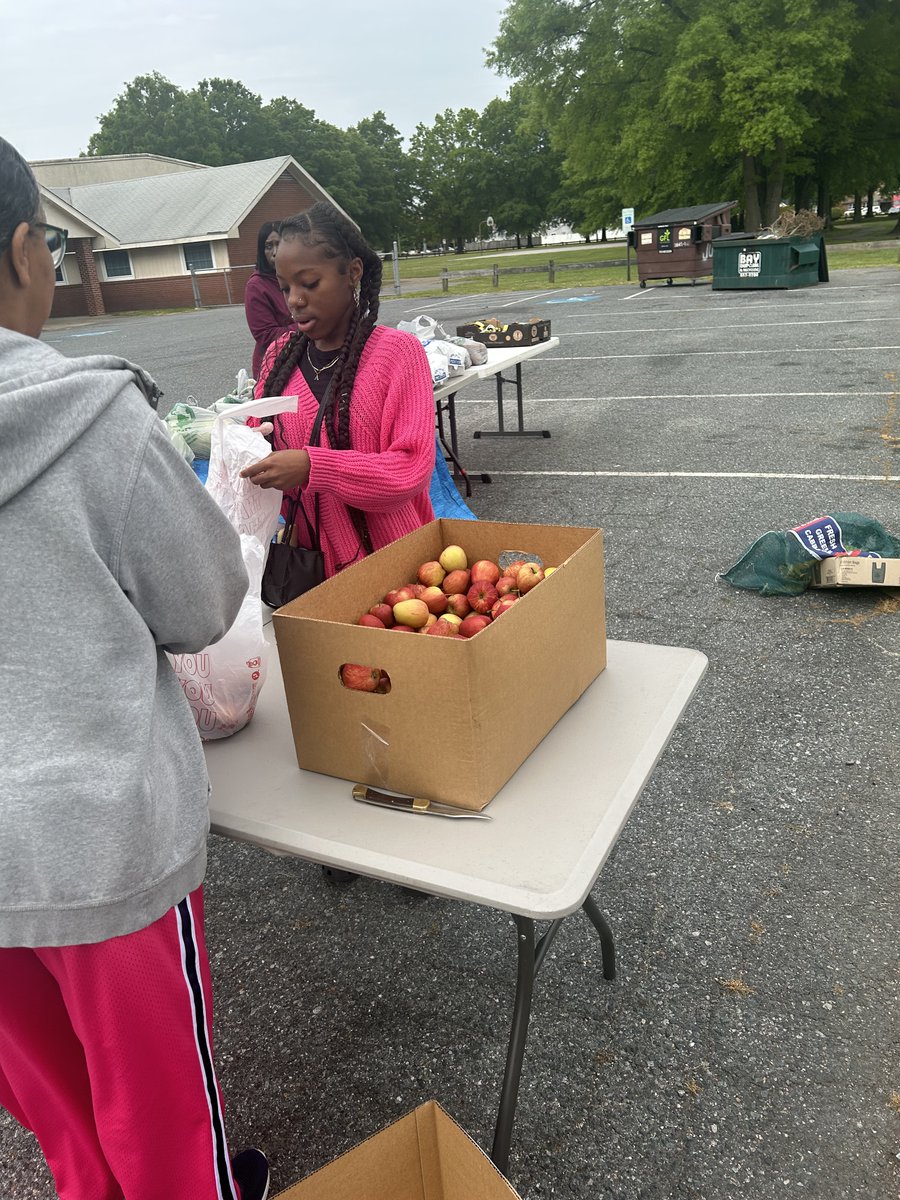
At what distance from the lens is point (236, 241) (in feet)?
115

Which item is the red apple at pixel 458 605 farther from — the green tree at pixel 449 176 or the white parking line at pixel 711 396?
the green tree at pixel 449 176

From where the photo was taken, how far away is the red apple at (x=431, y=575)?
1.82m

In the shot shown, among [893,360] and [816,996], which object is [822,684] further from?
[893,360]

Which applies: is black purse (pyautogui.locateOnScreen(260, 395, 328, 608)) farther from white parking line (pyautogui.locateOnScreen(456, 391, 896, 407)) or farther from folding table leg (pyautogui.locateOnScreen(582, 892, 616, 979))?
white parking line (pyautogui.locateOnScreen(456, 391, 896, 407))

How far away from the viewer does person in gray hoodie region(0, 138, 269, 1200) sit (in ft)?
3.25

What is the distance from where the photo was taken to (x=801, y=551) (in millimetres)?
4316

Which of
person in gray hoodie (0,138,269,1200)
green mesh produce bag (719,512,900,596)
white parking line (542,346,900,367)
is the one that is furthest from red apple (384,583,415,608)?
white parking line (542,346,900,367)

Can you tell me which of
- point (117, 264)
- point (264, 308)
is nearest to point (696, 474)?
point (264, 308)

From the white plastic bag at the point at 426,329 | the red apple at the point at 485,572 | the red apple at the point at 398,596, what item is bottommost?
the red apple at the point at 398,596

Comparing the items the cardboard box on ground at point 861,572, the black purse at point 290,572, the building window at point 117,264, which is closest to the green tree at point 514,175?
the building window at point 117,264

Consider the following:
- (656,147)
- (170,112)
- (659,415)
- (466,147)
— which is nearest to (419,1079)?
(659,415)

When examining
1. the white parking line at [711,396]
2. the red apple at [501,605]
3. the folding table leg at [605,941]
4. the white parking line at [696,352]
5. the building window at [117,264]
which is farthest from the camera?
the building window at [117,264]

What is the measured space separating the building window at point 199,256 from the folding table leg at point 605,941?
37173 mm

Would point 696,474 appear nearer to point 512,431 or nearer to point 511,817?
point 512,431
